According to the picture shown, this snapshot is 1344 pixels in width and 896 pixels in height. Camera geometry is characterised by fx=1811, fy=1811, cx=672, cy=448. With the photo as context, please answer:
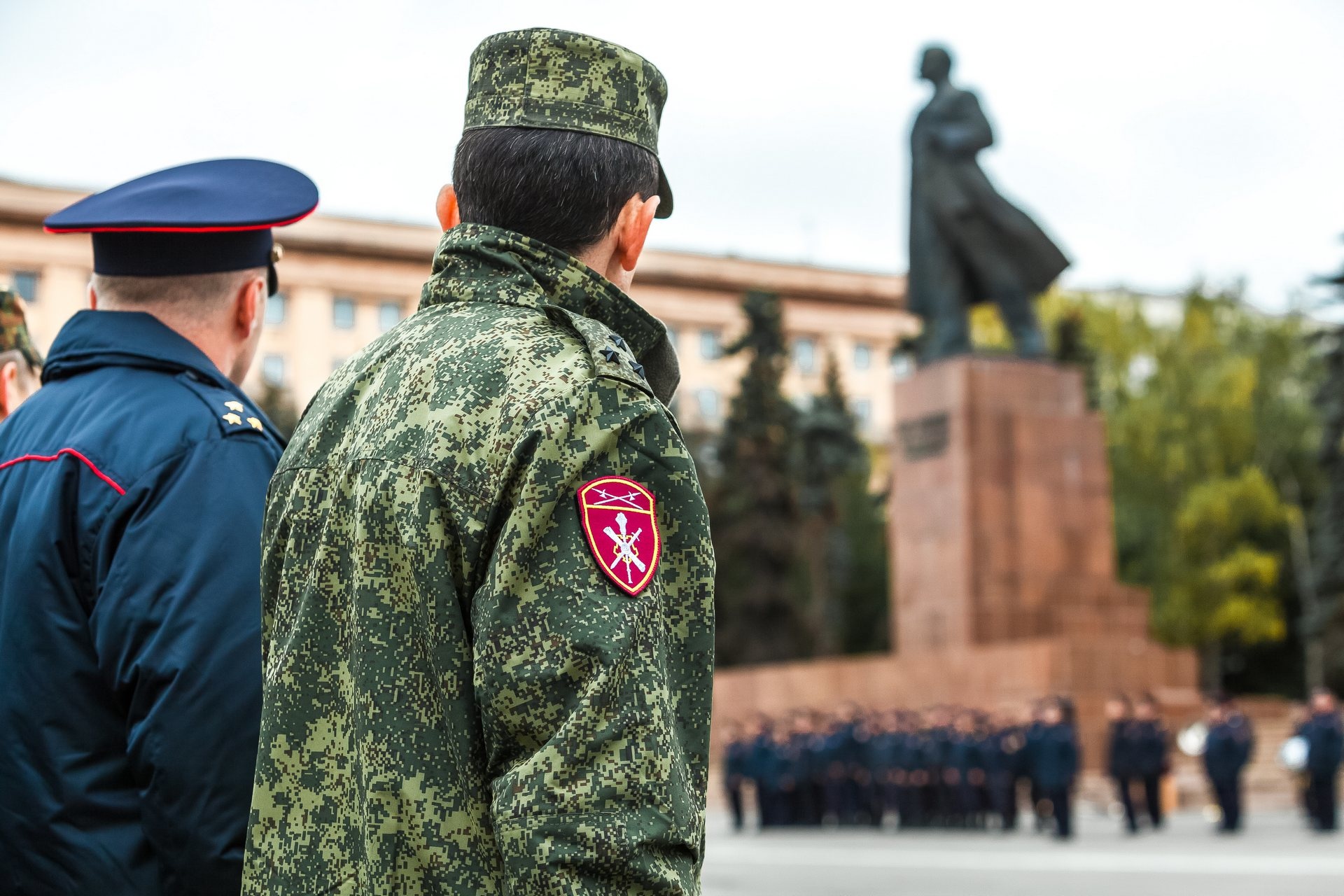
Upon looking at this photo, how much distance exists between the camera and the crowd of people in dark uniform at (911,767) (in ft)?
61.4

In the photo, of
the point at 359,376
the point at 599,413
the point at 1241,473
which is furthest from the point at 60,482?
the point at 1241,473

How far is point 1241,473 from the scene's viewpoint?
4722 centimetres

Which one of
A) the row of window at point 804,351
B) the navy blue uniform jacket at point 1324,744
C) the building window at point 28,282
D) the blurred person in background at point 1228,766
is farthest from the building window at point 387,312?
the navy blue uniform jacket at point 1324,744

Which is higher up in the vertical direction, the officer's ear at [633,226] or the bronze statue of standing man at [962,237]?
the bronze statue of standing man at [962,237]

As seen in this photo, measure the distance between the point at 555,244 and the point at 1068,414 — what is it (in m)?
23.0

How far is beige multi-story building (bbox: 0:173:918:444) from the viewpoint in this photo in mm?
60950

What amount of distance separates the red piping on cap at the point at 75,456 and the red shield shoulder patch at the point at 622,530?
100 cm

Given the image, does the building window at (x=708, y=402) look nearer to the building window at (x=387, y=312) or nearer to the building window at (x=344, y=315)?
the building window at (x=387, y=312)

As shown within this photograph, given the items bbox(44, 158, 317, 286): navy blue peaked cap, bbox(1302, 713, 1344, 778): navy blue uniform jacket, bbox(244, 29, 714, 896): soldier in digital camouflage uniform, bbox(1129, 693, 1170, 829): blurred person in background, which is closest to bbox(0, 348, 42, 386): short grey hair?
bbox(44, 158, 317, 286): navy blue peaked cap

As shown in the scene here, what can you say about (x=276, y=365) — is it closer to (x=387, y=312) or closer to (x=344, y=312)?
(x=344, y=312)

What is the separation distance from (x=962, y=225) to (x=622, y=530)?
936 inches

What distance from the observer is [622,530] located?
1.84 metres

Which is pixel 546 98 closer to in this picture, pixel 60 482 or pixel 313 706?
pixel 313 706

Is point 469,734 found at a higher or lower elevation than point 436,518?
lower
